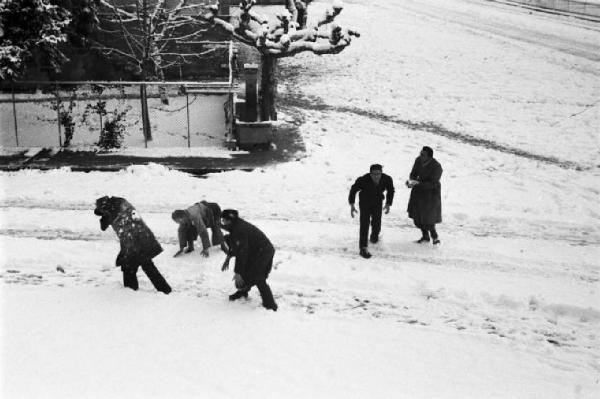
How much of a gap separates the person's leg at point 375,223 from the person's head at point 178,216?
3.28m

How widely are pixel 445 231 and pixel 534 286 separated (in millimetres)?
2512

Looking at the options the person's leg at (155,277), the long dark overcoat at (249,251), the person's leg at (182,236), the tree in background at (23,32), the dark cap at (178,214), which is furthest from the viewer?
the tree in background at (23,32)

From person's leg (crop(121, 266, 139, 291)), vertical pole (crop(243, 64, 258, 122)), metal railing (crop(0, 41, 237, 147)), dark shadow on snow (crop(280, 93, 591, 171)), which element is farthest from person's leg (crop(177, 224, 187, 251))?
dark shadow on snow (crop(280, 93, 591, 171))

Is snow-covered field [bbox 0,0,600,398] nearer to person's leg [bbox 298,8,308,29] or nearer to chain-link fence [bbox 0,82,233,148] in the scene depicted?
chain-link fence [bbox 0,82,233,148]

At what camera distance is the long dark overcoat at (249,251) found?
28.2 feet

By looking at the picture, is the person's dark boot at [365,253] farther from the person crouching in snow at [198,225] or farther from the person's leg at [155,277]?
the person's leg at [155,277]

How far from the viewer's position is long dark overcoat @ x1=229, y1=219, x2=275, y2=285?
860 centimetres

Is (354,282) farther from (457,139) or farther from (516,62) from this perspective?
(516,62)

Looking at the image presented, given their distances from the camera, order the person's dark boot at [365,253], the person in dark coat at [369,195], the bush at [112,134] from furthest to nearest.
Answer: the bush at [112,134], the person's dark boot at [365,253], the person in dark coat at [369,195]

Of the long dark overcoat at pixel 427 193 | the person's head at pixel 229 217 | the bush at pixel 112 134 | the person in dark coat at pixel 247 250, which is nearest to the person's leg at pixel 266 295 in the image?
the person in dark coat at pixel 247 250

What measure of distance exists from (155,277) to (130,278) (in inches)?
15.2

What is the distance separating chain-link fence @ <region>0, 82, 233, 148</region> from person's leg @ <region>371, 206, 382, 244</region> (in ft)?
23.9

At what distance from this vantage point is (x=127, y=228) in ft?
29.5

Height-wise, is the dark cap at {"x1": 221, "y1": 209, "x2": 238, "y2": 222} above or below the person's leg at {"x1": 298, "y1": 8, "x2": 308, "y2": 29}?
below
